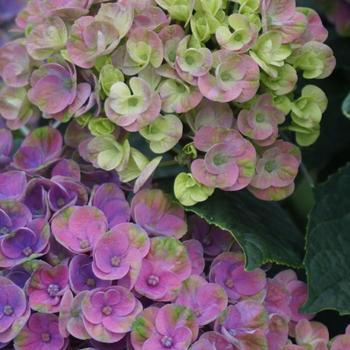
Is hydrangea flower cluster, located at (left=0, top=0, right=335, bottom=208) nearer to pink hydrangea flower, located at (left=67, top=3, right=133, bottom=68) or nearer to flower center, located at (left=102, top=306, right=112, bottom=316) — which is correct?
pink hydrangea flower, located at (left=67, top=3, right=133, bottom=68)

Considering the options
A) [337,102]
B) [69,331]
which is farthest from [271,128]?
[337,102]

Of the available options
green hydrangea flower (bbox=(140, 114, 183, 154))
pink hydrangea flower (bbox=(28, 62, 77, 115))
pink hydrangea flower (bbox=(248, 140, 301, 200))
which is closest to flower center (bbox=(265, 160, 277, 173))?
pink hydrangea flower (bbox=(248, 140, 301, 200))

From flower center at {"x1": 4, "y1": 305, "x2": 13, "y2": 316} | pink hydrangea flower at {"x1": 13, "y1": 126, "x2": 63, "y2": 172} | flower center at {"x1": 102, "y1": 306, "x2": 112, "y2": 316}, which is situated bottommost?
flower center at {"x1": 4, "y1": 305, "x2": 13, "y2": 316}

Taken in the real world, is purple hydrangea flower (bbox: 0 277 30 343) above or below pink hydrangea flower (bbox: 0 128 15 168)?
above

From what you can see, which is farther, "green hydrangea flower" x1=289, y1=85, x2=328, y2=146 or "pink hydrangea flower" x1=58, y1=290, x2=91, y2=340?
"green hydrangea flower" x1=289, y1=85, x2=328, y2=146

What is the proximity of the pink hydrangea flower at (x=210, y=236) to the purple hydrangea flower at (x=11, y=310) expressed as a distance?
7.4 inches

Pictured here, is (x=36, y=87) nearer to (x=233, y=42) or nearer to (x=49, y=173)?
(x=49, y=173)

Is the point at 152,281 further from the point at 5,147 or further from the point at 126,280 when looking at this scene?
the point at 5,147

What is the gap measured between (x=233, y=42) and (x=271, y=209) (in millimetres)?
240

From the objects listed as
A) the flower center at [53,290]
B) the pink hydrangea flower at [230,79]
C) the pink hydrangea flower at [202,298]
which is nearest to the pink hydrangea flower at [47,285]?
the flower center at [53,290]

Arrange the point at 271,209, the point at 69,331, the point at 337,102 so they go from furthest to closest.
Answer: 1. the point at 337,102
2. the point at 271,209
3. the point at 69,331

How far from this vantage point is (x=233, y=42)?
31.0 inches

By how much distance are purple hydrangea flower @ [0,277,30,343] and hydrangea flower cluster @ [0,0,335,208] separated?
0.38 feet

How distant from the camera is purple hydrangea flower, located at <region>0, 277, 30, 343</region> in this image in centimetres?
74
